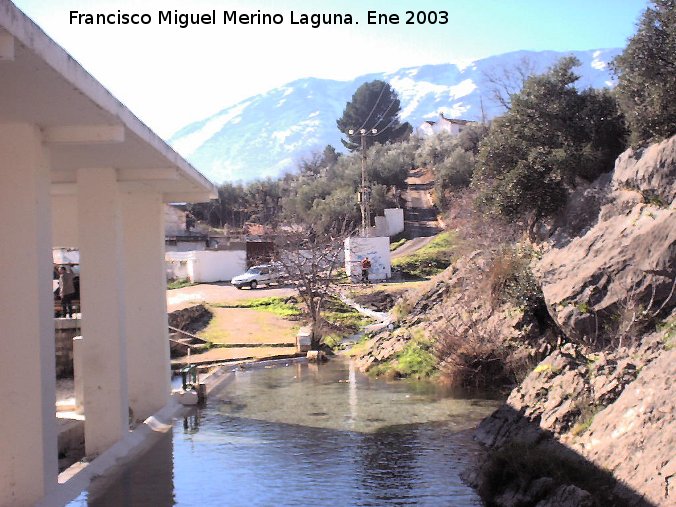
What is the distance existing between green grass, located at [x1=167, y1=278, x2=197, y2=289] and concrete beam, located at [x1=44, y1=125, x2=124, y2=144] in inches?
1325

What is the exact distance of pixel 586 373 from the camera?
38.6ft

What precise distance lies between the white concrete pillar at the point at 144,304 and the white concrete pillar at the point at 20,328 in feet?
21.1

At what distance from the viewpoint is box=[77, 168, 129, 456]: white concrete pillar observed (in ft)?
38.1

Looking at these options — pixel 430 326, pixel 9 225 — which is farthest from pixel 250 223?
pixel 9 225

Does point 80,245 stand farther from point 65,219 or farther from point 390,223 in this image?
point 390,223

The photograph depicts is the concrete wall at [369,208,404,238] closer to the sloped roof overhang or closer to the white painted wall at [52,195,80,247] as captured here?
the white painted wall at [52,195,80,247]

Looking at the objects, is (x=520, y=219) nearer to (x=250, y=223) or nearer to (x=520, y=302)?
(x=520, y=302)

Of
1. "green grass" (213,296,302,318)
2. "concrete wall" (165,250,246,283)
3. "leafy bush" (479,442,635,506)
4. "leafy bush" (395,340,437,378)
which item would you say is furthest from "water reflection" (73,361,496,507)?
Result: "concrete wall" (165,250,246,283)

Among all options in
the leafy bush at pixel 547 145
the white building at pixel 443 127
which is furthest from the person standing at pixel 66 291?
the white building at pixel 443 127

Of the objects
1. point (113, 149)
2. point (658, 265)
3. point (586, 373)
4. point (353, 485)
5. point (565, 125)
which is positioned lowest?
point (353, 485)

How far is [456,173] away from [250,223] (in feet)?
55.7

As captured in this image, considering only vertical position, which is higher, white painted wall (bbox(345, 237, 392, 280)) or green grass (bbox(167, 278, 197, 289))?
white painted wall (bbox(345, 237, 392, 280))

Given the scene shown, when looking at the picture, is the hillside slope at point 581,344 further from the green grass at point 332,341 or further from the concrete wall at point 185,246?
the concrete wall at point 185,246

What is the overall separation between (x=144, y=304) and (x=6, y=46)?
9.45m
